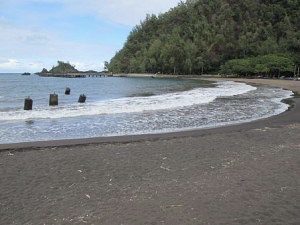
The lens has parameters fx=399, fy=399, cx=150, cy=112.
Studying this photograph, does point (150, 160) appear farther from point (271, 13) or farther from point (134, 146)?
point (271, 13)

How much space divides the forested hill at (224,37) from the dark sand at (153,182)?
131 m

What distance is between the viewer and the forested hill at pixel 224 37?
5999 inches

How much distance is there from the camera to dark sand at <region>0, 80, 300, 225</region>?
7.10m

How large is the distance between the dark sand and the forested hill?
13143cm

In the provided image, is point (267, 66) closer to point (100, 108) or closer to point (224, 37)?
point (224, 37)

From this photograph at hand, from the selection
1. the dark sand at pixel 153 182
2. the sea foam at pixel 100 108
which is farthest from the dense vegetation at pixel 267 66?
the dark sand at pixel 153 182

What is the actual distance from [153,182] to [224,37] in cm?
16190

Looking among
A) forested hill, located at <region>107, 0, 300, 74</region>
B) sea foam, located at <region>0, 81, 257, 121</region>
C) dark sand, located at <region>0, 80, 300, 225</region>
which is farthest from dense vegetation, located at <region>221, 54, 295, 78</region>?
dark sand, located at <region>0, 80, 300, 225</region>

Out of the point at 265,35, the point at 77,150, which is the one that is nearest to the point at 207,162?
the point at 77,150

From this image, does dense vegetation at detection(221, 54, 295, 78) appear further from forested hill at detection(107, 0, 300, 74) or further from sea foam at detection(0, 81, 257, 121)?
sea foam at detection(0, 81, 257, 121)

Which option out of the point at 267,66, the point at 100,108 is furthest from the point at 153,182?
the point at 267,66

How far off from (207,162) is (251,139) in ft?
15.5

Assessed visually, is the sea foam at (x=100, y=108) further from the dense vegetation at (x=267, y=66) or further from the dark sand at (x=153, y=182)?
the dense vegetation at (x=267, y=66)

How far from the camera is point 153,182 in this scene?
9289mm
